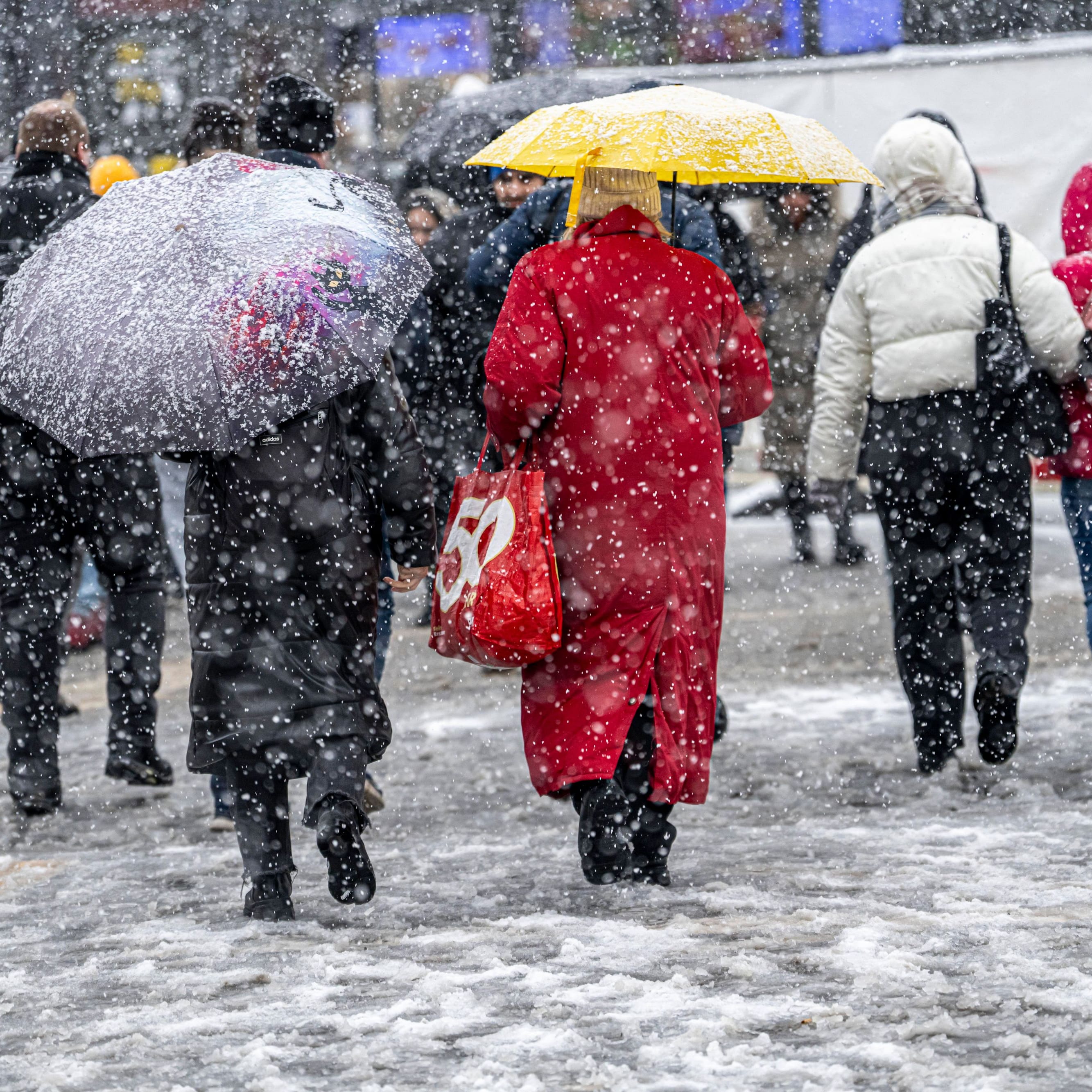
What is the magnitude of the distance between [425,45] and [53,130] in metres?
9.64

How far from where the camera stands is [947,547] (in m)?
6.16

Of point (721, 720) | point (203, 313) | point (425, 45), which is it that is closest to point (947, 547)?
point (721, 720)

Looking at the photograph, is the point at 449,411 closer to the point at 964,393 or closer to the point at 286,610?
the point at 964,393

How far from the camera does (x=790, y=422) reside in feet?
38.0

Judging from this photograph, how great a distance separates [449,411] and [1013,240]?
2727mm

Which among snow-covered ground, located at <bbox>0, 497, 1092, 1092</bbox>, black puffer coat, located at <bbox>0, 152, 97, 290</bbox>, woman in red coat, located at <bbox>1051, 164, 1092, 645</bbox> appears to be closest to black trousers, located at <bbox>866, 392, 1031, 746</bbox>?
woman in red coat, located at <bbox>1051, 164, 1092, 645</bbox>

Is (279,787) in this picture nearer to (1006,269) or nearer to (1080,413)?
(1006,269)

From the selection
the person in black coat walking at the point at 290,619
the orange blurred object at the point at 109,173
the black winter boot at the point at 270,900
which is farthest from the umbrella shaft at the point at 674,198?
the orange blurred object at the point at 109,173

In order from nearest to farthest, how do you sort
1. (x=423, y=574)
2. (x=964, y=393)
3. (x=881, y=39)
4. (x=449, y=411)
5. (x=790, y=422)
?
(x=423, y=574)
(x=964, y=393)
(x=449, y=411)
(x=790, y=422)
(x=881, y=39)

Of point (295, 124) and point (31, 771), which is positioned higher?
point (295, 124)

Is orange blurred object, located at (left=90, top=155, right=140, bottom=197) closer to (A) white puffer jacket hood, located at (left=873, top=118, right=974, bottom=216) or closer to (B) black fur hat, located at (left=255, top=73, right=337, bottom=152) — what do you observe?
(B) black fur hat, located at (left=255, top=73, right=337, bottom=152)

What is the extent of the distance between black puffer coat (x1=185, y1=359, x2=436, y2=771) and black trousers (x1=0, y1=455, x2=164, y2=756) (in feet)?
5.31

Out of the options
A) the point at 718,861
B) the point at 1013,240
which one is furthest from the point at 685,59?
the point at 718,861

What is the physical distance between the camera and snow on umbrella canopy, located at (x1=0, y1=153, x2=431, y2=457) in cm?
438
